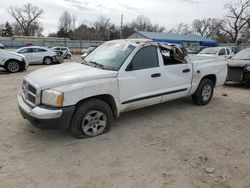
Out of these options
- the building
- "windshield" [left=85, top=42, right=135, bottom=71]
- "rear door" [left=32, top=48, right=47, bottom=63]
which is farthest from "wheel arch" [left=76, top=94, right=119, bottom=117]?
the building

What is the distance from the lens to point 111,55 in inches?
195

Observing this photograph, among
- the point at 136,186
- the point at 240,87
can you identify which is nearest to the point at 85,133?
the point at 136,186

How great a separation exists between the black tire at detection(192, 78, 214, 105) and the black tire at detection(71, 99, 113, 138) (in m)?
2.87

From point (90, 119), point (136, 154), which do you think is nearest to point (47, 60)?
point (90, 119)

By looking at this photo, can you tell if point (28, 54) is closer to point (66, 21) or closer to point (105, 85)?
point (105, 85)

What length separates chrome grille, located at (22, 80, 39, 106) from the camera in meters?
3.88

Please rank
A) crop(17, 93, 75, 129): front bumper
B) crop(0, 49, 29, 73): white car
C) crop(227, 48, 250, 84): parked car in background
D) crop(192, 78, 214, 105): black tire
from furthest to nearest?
crop(0, 49, 29, 73): white car → crop(227, 48, 250, 84): parked car in background → crop(192, 78, 214, 105): black tire → crop(17, 93, 75, 129): front bumper

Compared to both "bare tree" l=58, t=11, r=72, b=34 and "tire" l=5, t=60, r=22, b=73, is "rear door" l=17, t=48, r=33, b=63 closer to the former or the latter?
"tire" l=5, t=60, r=22, b=73

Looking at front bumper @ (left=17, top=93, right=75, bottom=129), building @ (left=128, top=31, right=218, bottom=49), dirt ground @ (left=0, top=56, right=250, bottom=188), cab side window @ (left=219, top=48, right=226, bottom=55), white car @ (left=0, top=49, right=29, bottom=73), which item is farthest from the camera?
building @ (left=128, top=31, right=218, bottom=49)

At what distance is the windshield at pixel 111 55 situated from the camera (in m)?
4.64

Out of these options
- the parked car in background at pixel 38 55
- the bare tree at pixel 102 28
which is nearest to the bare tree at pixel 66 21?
the bare tree at pixel 102 28

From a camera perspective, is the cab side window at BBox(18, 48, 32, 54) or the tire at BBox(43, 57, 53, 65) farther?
the tire at BBox(43, 57, 53, 65)

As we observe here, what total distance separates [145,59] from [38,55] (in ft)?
47.8

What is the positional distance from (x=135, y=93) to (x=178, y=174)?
187 cm
